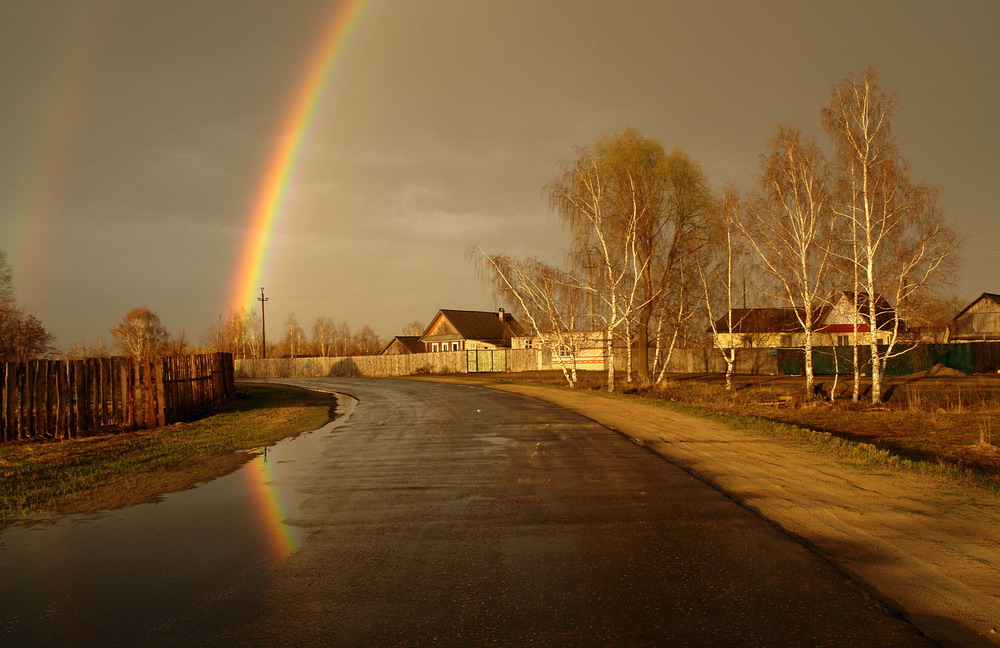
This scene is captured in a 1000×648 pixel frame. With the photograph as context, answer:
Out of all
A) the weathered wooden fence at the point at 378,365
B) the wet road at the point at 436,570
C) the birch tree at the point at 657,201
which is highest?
the birch tree at the point at 657,201

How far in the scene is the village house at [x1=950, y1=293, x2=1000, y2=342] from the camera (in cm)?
6056

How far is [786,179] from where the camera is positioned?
27.8 meters

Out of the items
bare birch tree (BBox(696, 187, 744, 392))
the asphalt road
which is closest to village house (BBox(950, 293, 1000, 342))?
bare birch tree (BBox(696, 187, 744, 392))

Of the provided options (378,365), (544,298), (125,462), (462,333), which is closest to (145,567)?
(125,462)

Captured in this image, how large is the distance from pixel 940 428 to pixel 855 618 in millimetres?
16643

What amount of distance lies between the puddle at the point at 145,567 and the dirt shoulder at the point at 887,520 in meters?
4.83

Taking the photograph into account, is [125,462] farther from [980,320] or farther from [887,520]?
[980,320]

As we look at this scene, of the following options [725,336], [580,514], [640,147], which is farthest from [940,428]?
[725,336]

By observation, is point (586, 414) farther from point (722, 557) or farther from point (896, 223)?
point (722, 557)

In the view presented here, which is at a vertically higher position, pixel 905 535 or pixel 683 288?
pixel 683 288

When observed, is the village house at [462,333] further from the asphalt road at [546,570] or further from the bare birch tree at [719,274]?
the asphalt road at [546,570]

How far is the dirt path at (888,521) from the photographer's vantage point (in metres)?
4.80

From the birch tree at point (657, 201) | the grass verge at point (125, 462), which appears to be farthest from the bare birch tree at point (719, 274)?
the grass verge at point (125, 462)

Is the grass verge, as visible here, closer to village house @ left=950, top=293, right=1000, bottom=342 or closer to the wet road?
the wet road
